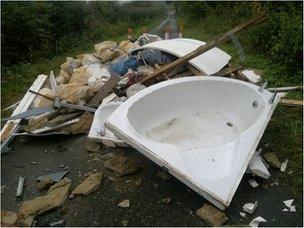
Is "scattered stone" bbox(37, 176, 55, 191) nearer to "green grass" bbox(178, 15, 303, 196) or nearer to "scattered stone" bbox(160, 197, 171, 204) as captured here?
"scattered stone" bbox(160, 197, 171, 204)

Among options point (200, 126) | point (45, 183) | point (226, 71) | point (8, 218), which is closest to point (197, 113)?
point (200, 126)

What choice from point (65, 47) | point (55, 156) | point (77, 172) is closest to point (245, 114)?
point (77, 172)

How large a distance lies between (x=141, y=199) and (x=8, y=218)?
1334 mm

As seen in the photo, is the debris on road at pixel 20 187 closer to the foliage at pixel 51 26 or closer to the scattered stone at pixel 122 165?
the scattered stone at pixel 122 165

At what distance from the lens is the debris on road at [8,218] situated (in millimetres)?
3330

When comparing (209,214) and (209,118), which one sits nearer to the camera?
(209,214)

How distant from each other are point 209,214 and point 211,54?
9.43 ft

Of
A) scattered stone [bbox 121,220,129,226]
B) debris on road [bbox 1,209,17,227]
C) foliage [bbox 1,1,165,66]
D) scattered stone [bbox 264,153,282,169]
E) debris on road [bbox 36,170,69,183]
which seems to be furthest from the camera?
foliage [bbox 1,1,165,66]

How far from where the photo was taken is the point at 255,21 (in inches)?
172

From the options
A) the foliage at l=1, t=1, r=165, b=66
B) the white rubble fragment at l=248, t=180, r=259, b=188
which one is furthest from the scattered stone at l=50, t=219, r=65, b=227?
the foliage at l=1, t=1, r=165, b=66

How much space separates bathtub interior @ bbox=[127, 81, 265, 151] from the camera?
4004mm

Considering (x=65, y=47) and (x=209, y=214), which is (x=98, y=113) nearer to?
(x=209, y=214)

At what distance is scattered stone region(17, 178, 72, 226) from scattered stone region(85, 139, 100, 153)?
2.32ft

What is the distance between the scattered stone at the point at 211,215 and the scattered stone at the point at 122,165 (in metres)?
0.93
